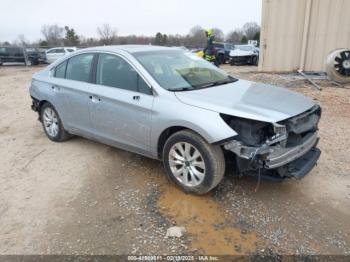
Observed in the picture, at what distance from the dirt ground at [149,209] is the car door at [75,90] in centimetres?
51

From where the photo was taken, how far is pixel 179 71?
429cm

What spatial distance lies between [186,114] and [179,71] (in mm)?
972

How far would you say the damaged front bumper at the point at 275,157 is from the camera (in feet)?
10.6

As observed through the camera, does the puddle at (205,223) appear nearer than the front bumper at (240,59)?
Yes

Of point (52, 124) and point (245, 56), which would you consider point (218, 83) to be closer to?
point (52, 124)

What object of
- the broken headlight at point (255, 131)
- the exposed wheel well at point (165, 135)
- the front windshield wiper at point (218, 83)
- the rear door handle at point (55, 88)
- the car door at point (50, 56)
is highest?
the front windshield wiper at point (218, 83)

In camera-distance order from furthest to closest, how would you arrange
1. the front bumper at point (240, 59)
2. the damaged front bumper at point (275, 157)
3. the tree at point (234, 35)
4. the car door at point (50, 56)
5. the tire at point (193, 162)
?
1. the tree at point (234, 35)
2. the car door at point (50, 56)
3. the front bumper at point (240, 59)
4. the tire at point (193, 162)
5. the damaged front bumper at point (275, 157)

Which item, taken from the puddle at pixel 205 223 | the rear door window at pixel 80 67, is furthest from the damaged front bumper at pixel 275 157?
the rear door window at pixel 80 67

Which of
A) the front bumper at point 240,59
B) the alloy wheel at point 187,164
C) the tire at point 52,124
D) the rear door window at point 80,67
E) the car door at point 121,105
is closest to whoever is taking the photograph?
the alloy wheel at point 187,164

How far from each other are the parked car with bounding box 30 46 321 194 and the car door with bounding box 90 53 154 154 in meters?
0.01

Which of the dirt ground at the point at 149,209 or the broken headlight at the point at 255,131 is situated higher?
the broken headlight at the point at 255,131

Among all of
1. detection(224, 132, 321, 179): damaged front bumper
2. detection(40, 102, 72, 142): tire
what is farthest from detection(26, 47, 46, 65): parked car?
detection(224, 132, 321, 179): damaged front bumper

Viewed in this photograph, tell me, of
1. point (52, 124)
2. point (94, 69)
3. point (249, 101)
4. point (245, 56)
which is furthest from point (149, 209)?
point (245, 56)

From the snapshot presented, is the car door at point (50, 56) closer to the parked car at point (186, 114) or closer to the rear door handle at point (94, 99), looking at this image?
the parked car at point (186, 114)
